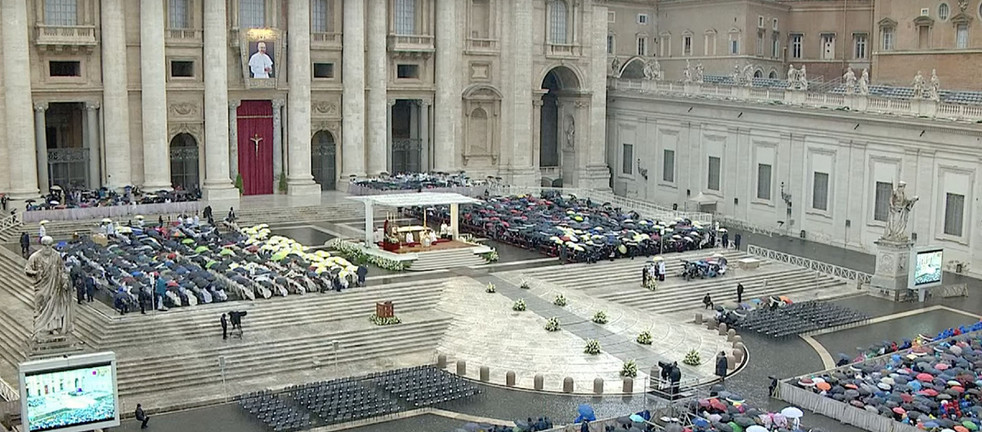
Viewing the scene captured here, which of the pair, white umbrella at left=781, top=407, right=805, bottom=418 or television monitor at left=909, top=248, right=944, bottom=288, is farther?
television monitor at left=909, top=248, right=944, bottom=288

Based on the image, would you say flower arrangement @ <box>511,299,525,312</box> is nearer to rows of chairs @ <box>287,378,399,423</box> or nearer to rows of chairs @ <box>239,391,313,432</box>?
rows of chairs @ <box>287,378,399,423</box>

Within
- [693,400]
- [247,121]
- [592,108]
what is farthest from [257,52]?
[693,400]

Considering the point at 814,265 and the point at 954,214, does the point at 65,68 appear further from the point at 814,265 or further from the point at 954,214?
the point at 954,214

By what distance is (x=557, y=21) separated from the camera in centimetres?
7694

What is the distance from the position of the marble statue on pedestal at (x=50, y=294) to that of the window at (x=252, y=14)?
36191 mm

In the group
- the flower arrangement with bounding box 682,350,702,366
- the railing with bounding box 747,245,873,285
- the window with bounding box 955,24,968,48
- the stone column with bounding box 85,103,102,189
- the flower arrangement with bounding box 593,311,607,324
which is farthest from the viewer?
the window with bounding box 955,24,968,48

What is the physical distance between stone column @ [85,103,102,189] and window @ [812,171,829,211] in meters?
38.3

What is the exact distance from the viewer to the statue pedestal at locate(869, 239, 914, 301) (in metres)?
51.9

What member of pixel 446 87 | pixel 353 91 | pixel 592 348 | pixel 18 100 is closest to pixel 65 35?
pixel 18 100

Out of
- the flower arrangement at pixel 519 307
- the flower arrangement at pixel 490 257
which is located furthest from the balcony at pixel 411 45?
the flower arrangement at pixel 519 307

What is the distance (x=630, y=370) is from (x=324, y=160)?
120ft

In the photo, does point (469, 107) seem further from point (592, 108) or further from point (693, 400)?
point (693, 400)

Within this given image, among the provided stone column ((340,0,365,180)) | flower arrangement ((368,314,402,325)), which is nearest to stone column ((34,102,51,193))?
stone column ((340,0,365,180))

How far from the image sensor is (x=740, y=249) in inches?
2328
